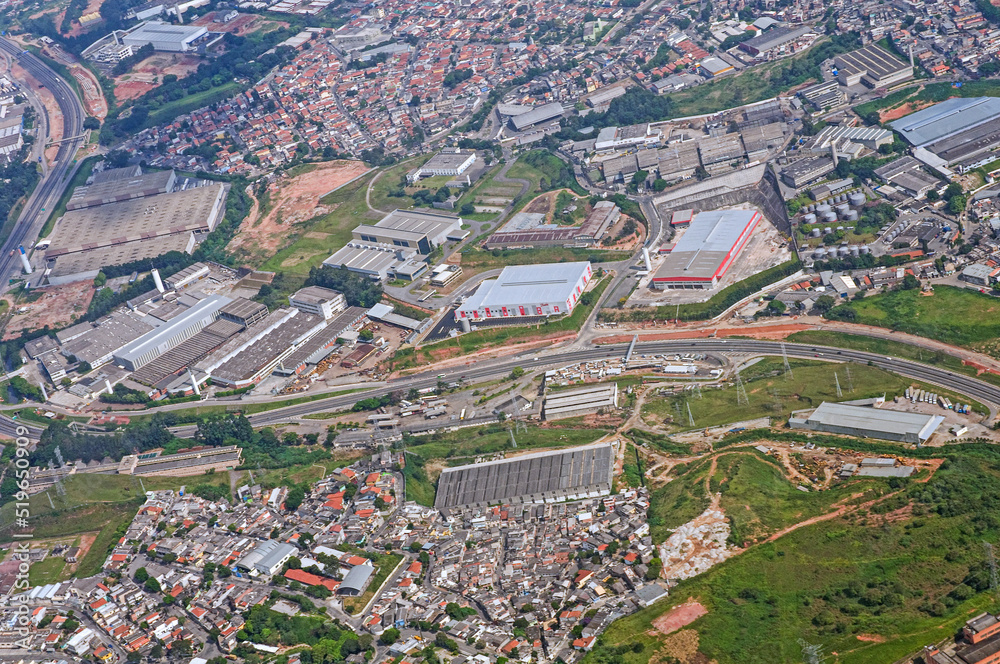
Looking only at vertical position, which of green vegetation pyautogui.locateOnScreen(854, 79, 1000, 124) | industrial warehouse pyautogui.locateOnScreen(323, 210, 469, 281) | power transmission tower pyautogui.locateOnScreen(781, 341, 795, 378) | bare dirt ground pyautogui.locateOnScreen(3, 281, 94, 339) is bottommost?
bare dirt ground pyautogui.locateOnScreen(3, 281, 94, 339)

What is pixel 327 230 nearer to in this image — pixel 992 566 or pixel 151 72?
pixel 151 72

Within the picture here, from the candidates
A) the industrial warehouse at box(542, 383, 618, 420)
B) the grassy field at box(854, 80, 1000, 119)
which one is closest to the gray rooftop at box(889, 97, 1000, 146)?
the grassy field at box(854, 80, 1000, 119)

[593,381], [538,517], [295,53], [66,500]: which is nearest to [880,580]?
[538,517]

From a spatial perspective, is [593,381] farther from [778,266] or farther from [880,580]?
[880,580]

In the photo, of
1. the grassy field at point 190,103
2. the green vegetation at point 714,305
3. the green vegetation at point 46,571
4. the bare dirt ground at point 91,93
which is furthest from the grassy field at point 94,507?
the bare dirt ground at point 91,93

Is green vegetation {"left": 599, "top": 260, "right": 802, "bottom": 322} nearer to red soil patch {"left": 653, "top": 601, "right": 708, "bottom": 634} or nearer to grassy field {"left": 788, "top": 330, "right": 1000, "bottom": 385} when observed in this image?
grassy field {"left": 788, "top": 330, "right": 1000, "bottom": 385}
